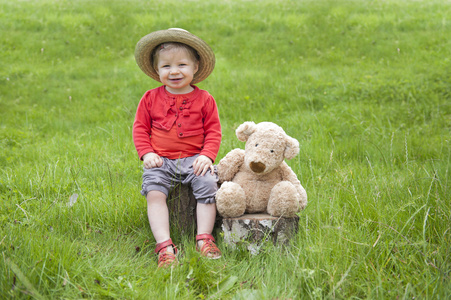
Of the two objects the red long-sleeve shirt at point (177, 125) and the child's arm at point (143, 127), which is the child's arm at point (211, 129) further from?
the child's arm at point (143, 127)

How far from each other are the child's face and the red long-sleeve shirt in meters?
0.12

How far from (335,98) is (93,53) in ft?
20.5

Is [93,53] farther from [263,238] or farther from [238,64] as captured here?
[263,238]

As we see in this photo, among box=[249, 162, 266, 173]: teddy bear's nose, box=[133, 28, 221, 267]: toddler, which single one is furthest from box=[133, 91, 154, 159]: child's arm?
box=[249, 162, 266, 173]: teddy bear's nose

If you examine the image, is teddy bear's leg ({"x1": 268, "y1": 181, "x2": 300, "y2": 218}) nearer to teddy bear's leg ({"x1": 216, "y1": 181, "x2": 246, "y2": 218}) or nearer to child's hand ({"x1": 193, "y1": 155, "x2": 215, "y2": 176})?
teddy bear's leg ({"x1": 216, "y1": 181, "x2": 246, "y2": 218})

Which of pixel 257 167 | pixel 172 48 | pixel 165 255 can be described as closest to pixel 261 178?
pixel 257 167

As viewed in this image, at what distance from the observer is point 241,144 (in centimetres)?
475

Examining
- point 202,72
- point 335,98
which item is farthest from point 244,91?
point 202,72

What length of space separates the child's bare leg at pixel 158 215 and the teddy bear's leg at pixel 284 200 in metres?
0.74

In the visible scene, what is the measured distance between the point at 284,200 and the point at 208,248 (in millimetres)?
604

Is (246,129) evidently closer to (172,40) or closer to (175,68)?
(175,68)

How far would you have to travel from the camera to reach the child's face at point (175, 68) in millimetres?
2986

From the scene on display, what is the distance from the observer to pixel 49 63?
365 inches

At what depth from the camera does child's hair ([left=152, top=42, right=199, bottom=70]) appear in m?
3.00
